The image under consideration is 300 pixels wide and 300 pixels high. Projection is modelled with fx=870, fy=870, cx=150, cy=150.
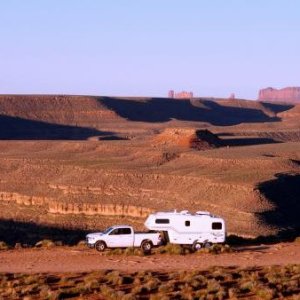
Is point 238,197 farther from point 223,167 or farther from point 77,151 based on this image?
point 77,151

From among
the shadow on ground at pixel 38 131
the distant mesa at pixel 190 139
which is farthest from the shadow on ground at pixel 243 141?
the shadow on ground at pixel 38 131

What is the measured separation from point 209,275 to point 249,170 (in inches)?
A: 1996

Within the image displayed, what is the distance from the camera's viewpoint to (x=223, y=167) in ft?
257

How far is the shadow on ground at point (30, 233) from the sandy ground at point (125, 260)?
23.8m

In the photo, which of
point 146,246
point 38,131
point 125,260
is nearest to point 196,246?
point 146,246

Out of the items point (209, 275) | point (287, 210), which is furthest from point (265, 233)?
point (209, 275)

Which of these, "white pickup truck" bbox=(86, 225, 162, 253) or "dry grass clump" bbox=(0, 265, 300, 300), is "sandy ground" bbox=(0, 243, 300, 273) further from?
"dry grass clump" bbox=(0, 265, 300, 300)

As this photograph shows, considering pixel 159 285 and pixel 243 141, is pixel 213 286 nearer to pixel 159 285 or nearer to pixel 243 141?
pixel 159 285

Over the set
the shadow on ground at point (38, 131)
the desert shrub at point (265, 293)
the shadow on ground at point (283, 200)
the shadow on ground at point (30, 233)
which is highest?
the desert shrub at point (265, 293)

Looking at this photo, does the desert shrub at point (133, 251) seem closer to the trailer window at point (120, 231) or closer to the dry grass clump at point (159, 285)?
the trailer window at point (120, 231)

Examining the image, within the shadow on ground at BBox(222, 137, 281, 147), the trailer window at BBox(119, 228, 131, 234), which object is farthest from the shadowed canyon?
the trailer window at BBox(119, 228, 131, 234)

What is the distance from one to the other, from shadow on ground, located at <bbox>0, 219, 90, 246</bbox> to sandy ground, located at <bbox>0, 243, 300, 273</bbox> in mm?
23796

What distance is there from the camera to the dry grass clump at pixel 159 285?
22.3 m

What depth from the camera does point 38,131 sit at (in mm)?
162375
